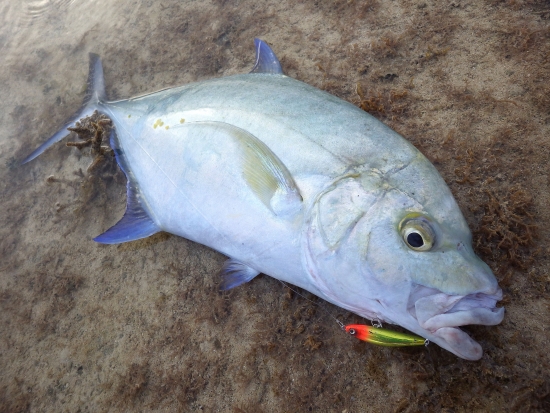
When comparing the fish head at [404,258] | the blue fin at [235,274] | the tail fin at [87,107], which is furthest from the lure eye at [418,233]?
the tail fin at [87,107]

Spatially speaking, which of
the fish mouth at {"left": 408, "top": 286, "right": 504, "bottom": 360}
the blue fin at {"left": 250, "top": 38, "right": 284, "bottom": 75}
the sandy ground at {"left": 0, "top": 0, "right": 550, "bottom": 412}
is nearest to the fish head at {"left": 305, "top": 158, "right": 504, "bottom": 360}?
the fish mouth at {"left": 408, "top": 286, "right": 504, "bottom": 360}

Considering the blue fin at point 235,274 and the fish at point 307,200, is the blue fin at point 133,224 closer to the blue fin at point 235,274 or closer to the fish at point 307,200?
the fish at point 307,200

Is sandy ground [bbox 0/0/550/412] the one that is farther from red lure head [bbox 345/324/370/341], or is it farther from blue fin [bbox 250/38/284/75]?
blue fin [bbox 250/38/284/75]

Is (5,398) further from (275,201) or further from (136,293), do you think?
(275,201)

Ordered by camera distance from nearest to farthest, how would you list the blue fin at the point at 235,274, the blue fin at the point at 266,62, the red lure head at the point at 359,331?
1. the red lure head at the point at 359,331
2. the blue fin at the point at 235,274
3. the blue fin at the point at 266,62

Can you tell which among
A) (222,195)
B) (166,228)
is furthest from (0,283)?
(222,195)

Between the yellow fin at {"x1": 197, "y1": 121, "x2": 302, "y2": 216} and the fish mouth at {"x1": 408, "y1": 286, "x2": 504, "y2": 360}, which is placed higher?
the yellow fin at {"x1": 197, "y1": 121, "x2": 302, "y2": 216}

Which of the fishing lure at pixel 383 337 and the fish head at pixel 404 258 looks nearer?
the fish head at pixel 404 258
